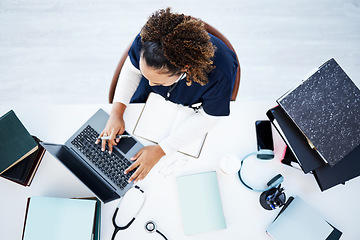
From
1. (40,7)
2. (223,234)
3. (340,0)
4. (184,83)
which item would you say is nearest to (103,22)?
(40,7)

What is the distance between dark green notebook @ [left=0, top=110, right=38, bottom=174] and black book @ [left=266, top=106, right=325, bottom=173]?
3.21ft

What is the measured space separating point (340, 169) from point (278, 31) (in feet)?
4.83

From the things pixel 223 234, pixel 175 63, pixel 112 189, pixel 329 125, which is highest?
pixel 175 63

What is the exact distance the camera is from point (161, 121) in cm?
126

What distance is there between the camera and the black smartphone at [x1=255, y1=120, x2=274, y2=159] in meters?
1.23

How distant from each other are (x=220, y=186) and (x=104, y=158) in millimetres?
513

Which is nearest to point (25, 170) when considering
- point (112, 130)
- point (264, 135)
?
point (112, 130)

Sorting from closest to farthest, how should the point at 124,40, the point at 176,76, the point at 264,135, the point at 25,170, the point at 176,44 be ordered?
the point at 176,44 → the point at 176,76 → the point at 25,170 → the point at 264,135 → the point at 124,40

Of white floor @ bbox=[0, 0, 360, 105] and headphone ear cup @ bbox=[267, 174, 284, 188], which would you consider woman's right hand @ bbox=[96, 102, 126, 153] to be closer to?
headphone ear cup @ bbox=[267, 174, 284, 188]

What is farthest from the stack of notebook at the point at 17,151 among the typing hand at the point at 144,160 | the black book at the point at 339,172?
the black book at the point at 339,172

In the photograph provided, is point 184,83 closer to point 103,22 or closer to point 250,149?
point 250,149

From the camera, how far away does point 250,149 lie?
1.24 meters

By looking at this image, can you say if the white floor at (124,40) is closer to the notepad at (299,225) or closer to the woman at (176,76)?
the woman at (176,76)

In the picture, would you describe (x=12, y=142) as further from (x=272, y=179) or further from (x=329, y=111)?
(x=329, y=111)
